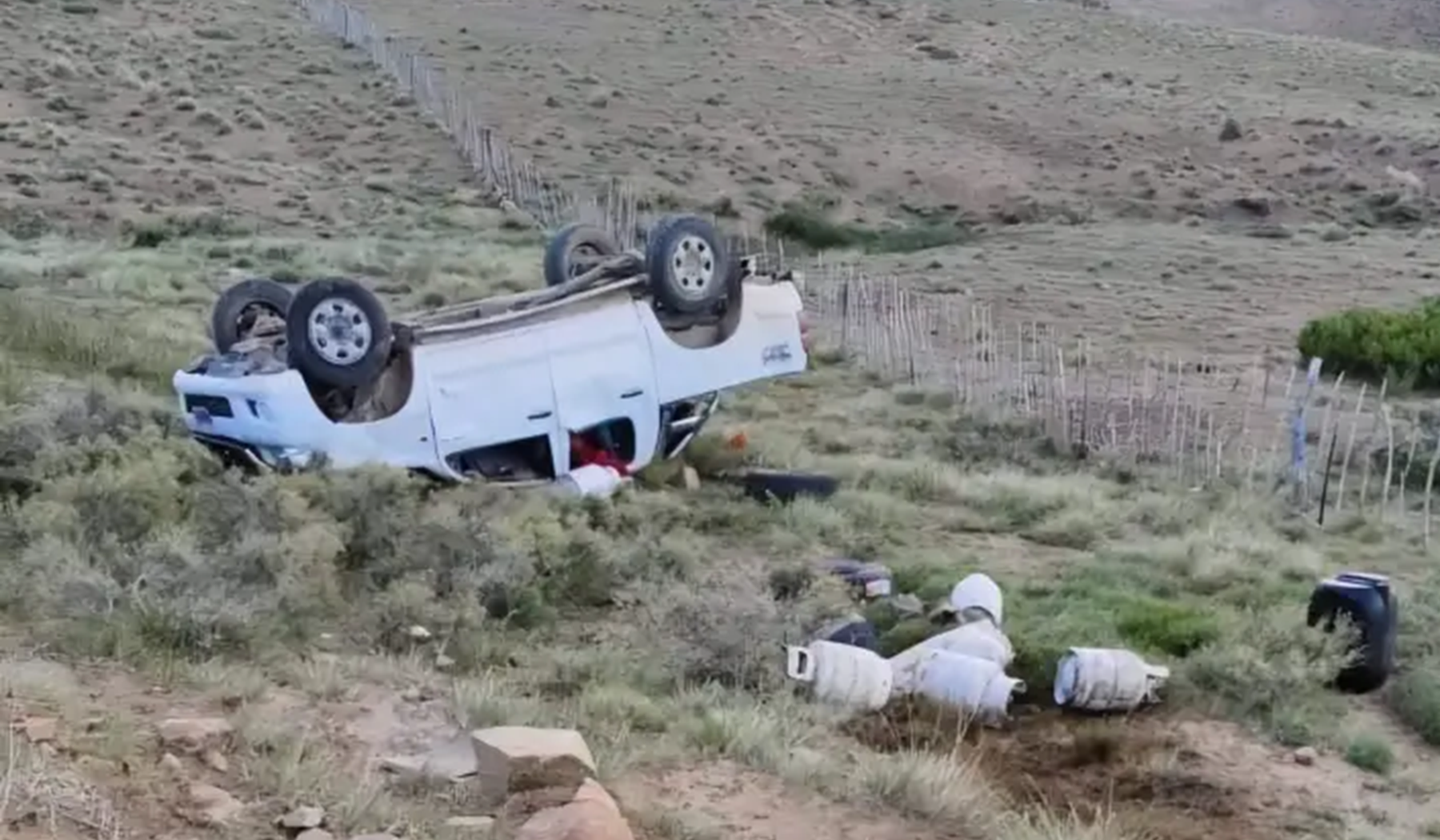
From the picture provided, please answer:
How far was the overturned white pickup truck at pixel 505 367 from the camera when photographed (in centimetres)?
1045

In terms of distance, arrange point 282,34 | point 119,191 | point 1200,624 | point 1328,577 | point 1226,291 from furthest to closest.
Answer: point 282,34 < point 119,191 < point 1226,291 < point 1328,577 < point 1200,624

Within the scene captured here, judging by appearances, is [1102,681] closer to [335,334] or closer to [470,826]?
[470,826]

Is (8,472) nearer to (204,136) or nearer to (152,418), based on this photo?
(152,418)

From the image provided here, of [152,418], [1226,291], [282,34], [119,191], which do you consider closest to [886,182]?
[1226,291]

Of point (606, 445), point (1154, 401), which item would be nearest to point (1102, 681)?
point (606, 445)

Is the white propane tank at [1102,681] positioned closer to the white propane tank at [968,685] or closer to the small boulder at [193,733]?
the white propane tank at [968,685]

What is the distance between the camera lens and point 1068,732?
7742 millimetres

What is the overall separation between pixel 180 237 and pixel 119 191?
14.0 ft

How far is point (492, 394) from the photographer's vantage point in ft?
36.1

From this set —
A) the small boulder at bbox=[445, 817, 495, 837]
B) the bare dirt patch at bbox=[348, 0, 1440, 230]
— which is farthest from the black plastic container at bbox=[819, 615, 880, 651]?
the bare dirt patch at bbox=[348, 0, 1440, 230]

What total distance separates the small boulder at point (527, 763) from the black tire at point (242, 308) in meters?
6.82

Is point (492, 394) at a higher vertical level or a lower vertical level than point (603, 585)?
higher

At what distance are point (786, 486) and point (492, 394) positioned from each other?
2.23 m

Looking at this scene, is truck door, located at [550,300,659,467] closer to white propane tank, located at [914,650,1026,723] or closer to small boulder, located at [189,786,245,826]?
white propane tank, located at [914,650,1026,723]
